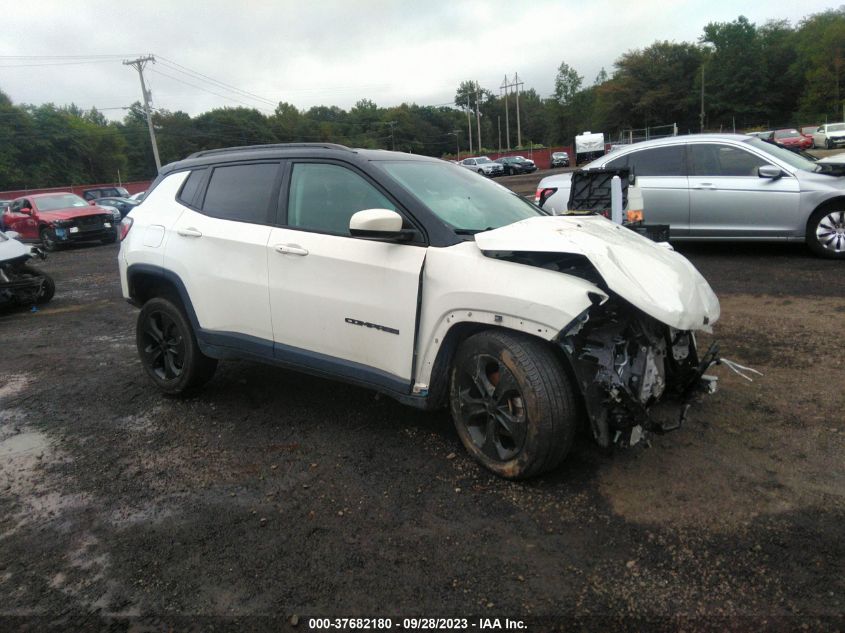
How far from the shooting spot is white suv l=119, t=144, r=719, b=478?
2.84 metres

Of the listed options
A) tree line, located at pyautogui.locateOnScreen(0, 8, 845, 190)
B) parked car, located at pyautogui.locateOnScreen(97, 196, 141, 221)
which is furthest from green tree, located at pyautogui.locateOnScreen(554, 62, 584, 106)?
parked car, located at pyautogui.locateOnScreen(97, 196, 141, 221)

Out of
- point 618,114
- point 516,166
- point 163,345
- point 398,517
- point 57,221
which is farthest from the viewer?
point 618,114

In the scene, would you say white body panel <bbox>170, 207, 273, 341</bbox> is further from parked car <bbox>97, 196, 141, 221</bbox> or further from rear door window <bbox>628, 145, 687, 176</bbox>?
parked car <bbox>97, 196, 141, 221</bbox>

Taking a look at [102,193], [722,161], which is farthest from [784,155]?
[102,193]

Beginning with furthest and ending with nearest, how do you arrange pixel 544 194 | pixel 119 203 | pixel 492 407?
pixel 119 203, pixel 544 194, pixel 492 407

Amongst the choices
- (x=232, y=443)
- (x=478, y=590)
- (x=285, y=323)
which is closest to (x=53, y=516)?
(x=232, y=443)

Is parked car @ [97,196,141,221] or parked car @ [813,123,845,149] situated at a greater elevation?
parked car @ [813,123,845,149]

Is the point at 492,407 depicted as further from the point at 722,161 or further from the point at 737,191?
the point at 722,161

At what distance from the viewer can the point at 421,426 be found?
385cm

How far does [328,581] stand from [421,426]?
1.49m

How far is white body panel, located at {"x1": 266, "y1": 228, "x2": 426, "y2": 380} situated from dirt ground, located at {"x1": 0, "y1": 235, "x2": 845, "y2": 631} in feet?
2.09

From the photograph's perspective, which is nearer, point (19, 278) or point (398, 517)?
point (398, 517)

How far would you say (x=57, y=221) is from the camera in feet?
55.6

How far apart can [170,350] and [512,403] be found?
288 cm
